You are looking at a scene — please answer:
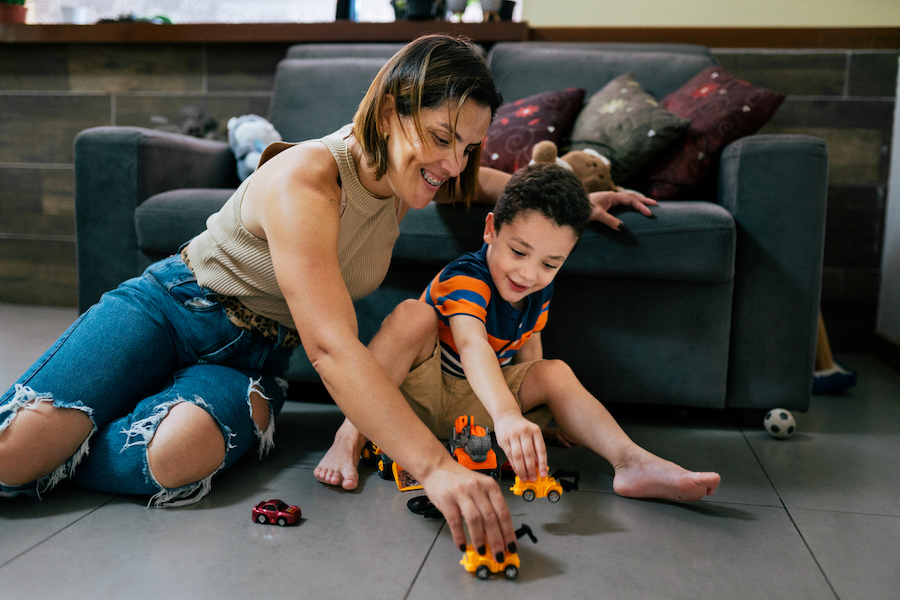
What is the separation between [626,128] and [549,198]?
68 cm

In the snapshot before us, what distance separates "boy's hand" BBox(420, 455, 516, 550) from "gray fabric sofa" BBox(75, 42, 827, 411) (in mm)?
705

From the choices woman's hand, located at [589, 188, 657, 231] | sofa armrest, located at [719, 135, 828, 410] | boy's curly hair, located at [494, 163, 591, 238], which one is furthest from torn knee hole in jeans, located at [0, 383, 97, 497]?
sofa armrest, located at [719, 135, 828, 410]

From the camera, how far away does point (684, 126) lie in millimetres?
1641

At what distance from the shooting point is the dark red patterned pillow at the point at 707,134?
1.61 meters

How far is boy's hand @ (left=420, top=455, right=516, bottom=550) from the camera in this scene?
2.41ft

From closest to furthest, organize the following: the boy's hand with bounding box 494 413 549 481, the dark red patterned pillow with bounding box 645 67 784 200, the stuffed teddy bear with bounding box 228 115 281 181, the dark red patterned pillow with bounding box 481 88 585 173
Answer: the boy's hand with bounding box 494 413 549 481 → the dark red patterned pillow with bounding box 645 67 784 200 → the dark red patterned pillow with bounding box 481 88 585 173 → the stuffed teddy bear with bounding box 228 115 281 181

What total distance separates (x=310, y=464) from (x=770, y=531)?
0.74 m

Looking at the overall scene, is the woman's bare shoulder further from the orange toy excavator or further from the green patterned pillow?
the green patterned pillow

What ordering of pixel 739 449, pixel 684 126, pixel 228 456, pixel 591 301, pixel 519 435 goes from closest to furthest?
1. pixel 519 435
2. pixel 228 456
3. pixel 739 449
4. pixel 591 301
5. pixel 684 126

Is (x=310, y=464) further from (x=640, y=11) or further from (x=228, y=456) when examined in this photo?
(x=640, y=11)

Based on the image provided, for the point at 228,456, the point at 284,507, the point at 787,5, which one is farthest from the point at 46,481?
the point at 787,5

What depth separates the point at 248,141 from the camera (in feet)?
6.32

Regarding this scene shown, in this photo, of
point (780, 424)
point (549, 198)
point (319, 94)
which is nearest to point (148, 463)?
point (549, 198)

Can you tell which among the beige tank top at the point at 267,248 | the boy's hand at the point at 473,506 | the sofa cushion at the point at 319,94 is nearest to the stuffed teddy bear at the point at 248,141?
the sofa cushion at the point at 319,94
